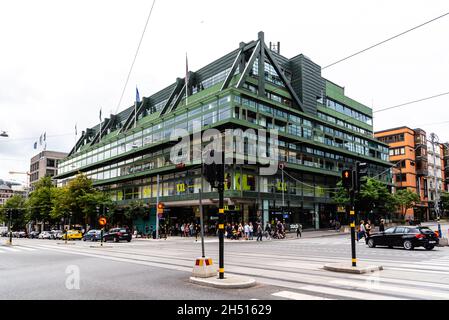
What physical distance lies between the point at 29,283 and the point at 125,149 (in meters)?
51.3

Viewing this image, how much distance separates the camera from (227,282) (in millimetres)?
8953

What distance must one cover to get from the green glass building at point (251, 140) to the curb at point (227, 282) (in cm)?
2832

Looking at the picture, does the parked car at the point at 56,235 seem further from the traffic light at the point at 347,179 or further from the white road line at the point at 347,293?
the white road line at the point at 347,293

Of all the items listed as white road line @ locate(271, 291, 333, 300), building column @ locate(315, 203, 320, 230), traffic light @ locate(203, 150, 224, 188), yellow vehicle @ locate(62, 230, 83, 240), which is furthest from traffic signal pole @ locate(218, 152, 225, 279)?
building column @ locate(315, 203, 320, 230)

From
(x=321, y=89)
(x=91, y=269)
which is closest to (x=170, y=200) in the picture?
(x=321, y=89)

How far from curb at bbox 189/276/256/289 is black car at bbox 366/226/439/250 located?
15650 millimetres

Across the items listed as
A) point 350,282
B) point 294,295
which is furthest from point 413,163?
point 294,295

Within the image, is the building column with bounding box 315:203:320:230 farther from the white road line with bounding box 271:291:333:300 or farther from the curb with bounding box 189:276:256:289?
the white road line with bounding box 271:291:333:300

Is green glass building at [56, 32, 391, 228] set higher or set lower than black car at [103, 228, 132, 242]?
higher

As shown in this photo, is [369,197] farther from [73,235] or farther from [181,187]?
[73,235]

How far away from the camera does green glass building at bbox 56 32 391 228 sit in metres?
42.8

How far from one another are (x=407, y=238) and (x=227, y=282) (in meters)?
16.4

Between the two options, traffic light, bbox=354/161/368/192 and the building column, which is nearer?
traffic light, bbox=354/161/368/192

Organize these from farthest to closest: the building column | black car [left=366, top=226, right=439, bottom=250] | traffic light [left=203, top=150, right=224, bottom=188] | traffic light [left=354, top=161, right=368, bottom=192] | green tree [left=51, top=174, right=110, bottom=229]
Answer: green tree [left=51, top=174, right=110, bottom=229], the building column, black car [left=366, top=226, right=439, bottom=250], traffic light [left=354, top=161, right=368, bottom=192], traffic light [left=203, top=150, right=224, bottom=188]
